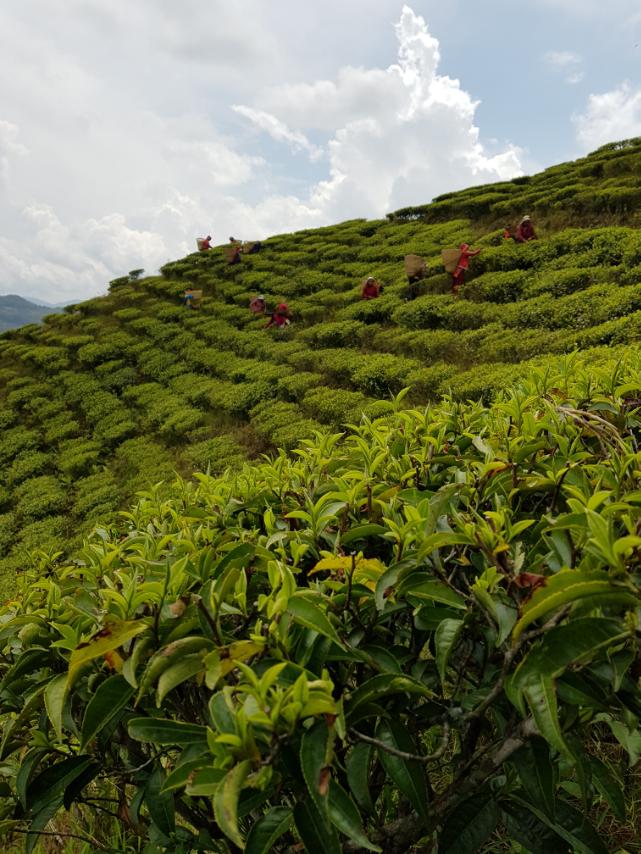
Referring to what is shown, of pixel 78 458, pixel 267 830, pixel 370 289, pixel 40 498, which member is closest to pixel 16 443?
pixel 78 458

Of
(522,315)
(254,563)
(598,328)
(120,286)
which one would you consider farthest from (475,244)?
(120,286)

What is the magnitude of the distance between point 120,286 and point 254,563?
21.3 meters

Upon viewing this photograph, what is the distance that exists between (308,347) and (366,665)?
9359 mm

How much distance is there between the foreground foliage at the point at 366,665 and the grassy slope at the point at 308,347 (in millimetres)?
3931

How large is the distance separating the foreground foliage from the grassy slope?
3.93m

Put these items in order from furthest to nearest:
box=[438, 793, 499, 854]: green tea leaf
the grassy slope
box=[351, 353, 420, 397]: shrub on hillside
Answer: box=[351, 353, 420, 397]: shrub on hillside, the grassy slope, box=[438, 793, 499, 854]: green tea leaf

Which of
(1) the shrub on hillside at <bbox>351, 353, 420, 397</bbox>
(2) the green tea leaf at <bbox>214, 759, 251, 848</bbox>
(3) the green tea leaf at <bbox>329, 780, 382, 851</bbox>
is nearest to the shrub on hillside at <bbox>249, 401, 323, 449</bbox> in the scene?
(1) the shrub on hillside at <bbox>351, 353, 420, 397</bbox>

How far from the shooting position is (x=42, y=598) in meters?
1.72

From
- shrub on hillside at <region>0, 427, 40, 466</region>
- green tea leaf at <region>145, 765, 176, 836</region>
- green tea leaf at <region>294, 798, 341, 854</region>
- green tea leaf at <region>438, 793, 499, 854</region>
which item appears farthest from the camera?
shrub on hillside at <region>0, 427, 40, 466</region>

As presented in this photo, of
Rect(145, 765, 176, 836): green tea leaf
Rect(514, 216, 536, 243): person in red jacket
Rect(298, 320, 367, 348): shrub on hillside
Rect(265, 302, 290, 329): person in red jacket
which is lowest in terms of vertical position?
Rect(145, 765, 176, 836): green tea leaf

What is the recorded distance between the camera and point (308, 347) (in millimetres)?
10305

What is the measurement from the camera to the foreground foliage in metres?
0.81

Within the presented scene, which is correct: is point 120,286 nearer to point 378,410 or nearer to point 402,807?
point 378,410

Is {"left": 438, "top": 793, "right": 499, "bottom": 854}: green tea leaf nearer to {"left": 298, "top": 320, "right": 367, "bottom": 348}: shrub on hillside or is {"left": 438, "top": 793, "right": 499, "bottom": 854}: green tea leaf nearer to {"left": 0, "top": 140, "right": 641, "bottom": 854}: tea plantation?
{"left": 0, "top": 140, "right": 641, "bottom": 854}: tea plantation
